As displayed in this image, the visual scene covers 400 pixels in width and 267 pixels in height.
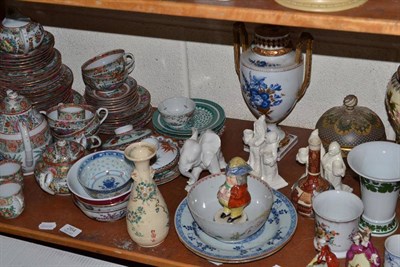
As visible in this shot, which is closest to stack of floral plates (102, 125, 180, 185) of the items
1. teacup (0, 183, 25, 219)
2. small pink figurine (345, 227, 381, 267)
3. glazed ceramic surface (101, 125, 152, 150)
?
glazed ceramic surface (101, 125, 152, 150)

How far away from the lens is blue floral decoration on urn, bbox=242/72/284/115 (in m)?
1.42

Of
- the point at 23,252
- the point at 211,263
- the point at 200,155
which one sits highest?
the point at 200,155

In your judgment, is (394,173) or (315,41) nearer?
(394,173)

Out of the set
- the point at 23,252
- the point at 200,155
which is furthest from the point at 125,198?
the point at 23,252

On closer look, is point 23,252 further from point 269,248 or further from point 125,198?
point 269,248

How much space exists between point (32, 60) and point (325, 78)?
646 millimetres

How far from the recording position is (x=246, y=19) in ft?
3.74

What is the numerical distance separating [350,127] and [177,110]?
0.41 m

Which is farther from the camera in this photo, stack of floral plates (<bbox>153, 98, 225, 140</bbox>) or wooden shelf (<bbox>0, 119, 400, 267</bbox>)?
stack of floral plates (<bbox>153, 98, 225, 140</bbox>)

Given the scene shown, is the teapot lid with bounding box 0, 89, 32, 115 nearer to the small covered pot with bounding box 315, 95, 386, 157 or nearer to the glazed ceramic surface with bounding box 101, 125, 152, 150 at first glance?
the glazed ceramic surface with bounding box 101, 125, 152, 150

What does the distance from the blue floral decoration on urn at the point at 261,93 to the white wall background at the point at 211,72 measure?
0.14m

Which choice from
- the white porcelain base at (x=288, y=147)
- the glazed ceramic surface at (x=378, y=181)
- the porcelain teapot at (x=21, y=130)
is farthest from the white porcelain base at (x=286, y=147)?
the porcelain teapot at (x=21, y=130)

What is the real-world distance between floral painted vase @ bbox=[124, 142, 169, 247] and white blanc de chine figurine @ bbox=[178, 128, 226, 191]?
10cm

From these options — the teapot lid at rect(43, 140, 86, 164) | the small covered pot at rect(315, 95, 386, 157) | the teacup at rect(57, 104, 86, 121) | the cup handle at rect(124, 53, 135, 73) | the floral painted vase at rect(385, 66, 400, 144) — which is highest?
the floral painted vase at rect(385, 66, 400, 144)
